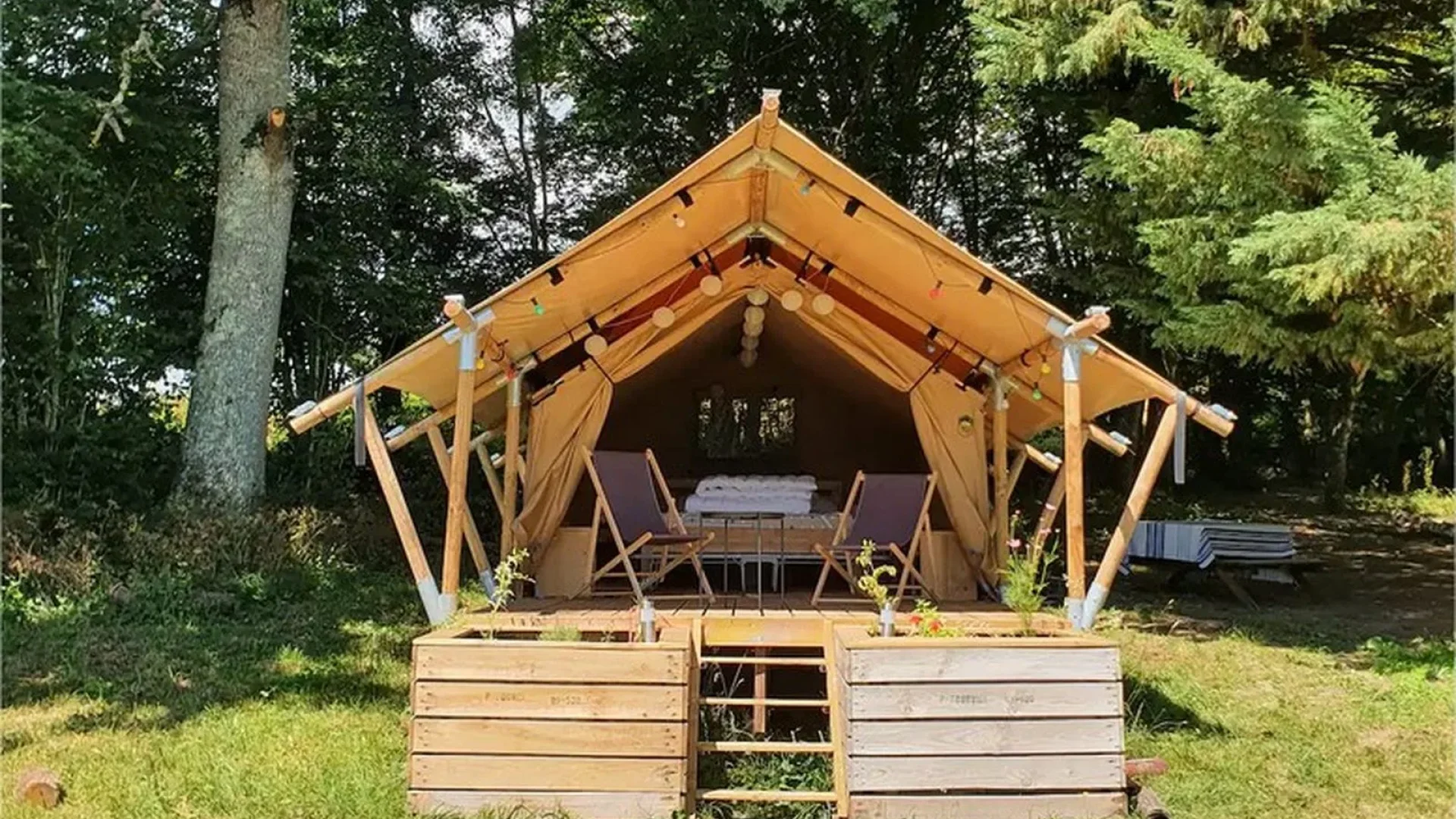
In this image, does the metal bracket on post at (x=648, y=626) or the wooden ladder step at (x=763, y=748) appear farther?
the metal bracket on post at (x=648, y=626)

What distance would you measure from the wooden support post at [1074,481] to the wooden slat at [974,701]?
882mm

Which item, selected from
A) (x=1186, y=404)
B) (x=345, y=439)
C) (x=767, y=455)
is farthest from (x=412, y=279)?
(x=1186, y=404)

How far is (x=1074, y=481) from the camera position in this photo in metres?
4.64

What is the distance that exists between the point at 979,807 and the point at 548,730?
1.42 meters

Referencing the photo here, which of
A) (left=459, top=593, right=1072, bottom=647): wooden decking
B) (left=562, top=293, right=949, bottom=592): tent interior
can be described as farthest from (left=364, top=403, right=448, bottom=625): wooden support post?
(left=562, top=293, right=949, bottom=592): tent interior

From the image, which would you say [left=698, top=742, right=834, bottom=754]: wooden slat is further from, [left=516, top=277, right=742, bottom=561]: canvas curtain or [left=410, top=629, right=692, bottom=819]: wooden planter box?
[left=516, top=277, right=742, bottom=561]: canvas curtain

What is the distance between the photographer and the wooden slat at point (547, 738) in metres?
3.74

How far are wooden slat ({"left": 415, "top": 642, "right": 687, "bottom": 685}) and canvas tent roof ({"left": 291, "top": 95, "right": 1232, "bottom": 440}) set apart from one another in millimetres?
1453

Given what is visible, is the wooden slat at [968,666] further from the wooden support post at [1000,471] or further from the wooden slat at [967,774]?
the wooden support post at [1000,471]

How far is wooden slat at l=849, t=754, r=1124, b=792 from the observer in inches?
147

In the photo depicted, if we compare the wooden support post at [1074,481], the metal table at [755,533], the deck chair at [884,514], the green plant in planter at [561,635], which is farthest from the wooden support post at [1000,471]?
the green plant in planter at [561,635]

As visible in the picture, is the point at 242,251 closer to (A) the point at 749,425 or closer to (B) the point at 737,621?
(A) the point at 749,425

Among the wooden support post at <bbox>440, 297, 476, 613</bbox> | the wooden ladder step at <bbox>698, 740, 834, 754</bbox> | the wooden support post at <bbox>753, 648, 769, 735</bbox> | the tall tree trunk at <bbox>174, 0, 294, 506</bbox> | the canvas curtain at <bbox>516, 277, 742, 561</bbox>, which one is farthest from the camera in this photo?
the tall tree trunk at <bbox>174, 0, 294, 506</bbox>

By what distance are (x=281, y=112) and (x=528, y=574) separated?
4.38 m
